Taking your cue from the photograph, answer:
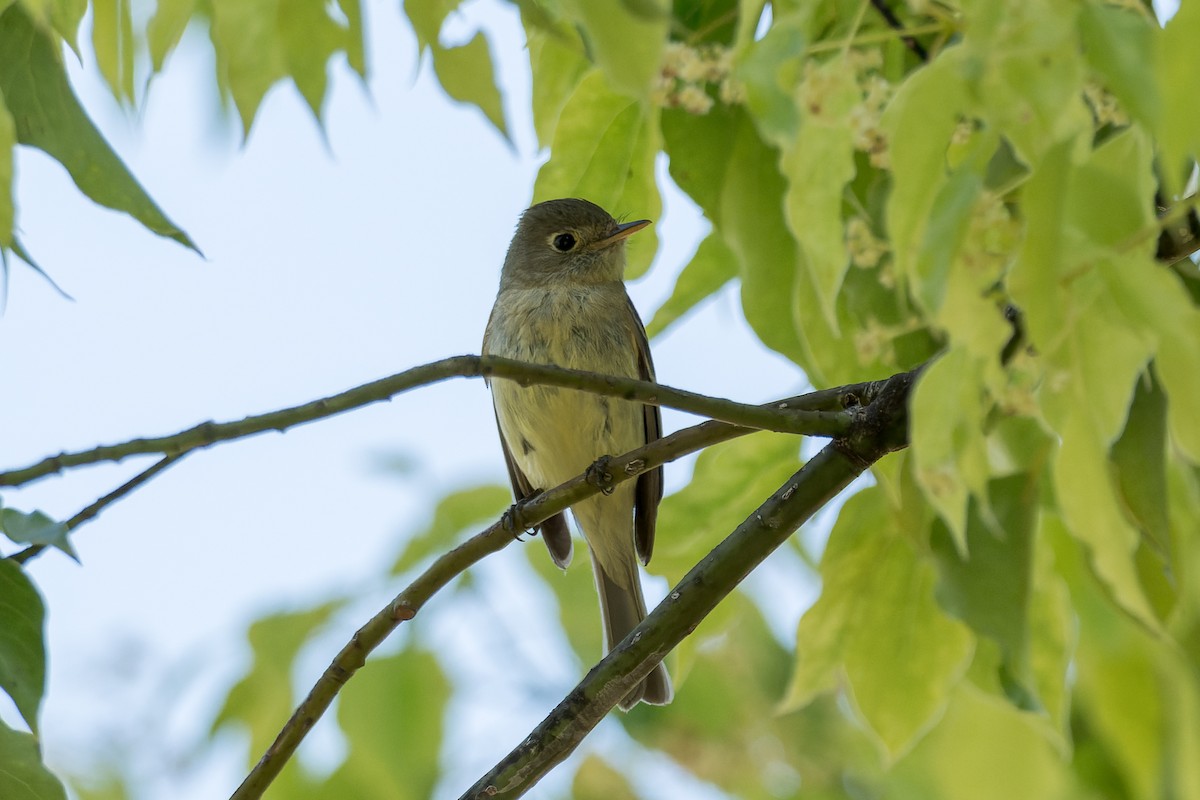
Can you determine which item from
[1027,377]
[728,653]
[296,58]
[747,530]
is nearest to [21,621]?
[296,58]

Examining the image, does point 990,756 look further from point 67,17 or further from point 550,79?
point 67,17

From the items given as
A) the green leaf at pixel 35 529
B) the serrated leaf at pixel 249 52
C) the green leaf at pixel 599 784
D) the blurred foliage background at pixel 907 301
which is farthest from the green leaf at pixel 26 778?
the green leaf at pixel 599 784

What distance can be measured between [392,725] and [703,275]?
1.46m

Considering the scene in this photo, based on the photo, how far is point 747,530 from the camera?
2488 millimetres

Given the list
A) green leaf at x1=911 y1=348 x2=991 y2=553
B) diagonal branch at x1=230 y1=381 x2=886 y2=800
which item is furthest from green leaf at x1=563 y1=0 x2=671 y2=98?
diagonal branch at x1=230 y1=381 x2=886 y2=800

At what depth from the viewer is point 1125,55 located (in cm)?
145

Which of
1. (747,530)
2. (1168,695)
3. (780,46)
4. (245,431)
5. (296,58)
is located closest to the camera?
(780,46)

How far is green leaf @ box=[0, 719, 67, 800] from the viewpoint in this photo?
1.86 meters

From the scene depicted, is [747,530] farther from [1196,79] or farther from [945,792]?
[945,792]

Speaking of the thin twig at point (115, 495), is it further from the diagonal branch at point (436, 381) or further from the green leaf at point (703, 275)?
the green leaf at point (703, 275)

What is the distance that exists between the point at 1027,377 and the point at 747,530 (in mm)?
767

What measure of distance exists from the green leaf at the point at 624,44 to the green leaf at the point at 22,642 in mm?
1122

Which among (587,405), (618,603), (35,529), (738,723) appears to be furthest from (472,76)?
(618,603)

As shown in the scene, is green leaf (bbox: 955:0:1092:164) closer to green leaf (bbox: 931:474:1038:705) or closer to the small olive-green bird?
green leaf (bbox: 931:474:1038:705)
